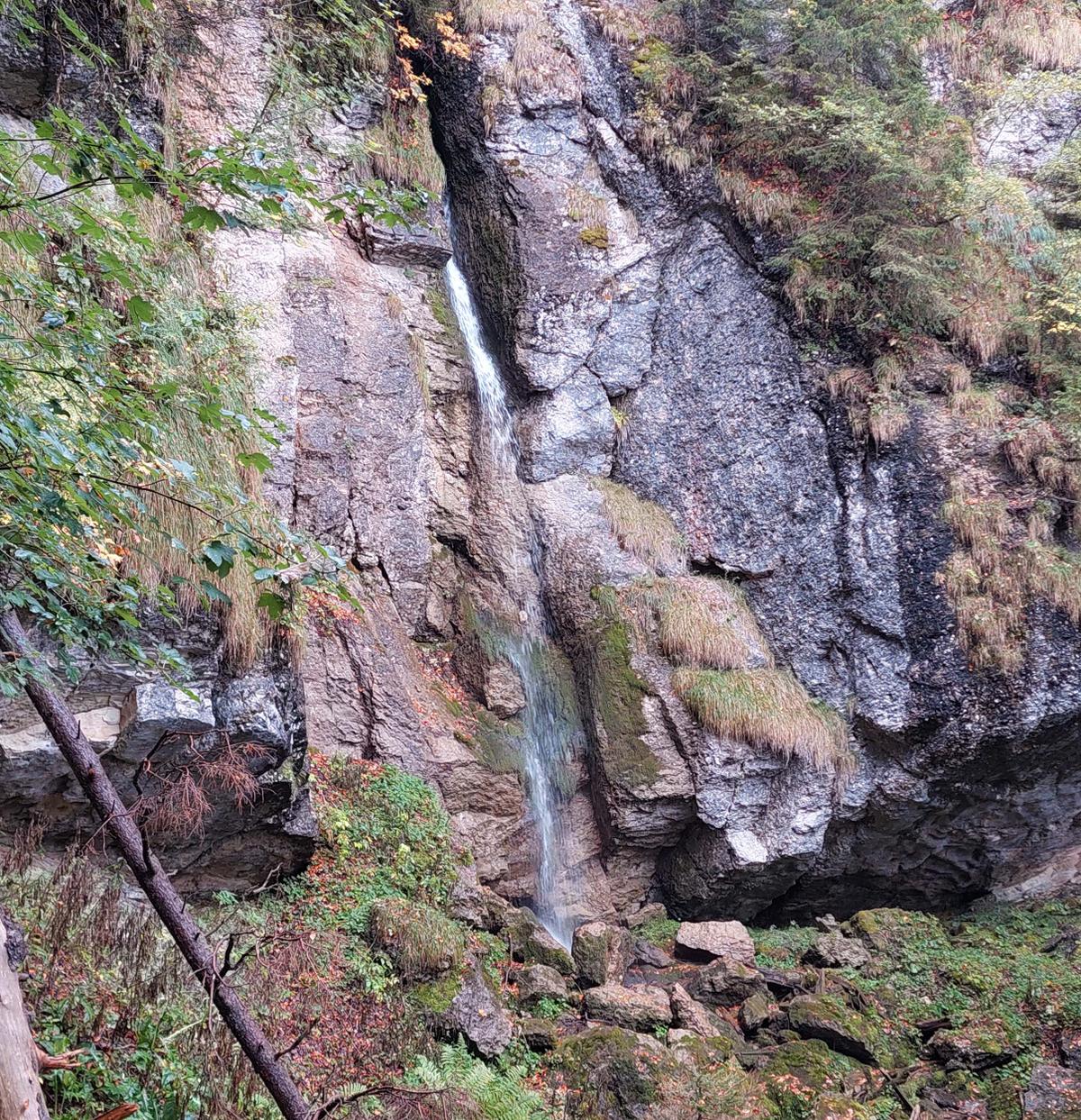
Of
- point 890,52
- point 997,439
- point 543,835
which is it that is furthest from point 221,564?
point 890,52

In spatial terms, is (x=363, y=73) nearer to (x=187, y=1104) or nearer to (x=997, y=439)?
(x=997, y=439)

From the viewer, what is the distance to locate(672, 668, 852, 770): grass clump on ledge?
361 inches

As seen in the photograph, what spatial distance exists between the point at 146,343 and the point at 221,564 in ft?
13.2

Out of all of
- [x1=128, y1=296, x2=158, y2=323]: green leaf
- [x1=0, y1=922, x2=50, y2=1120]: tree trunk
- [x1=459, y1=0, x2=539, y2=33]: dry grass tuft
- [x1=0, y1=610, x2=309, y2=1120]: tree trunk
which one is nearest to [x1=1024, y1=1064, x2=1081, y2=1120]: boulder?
[x1=0, y1=610, x2=309, y2=1120]: tree trunk

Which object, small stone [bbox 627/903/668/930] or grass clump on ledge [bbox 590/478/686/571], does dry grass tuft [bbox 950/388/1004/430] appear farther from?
small stone [bbox 627/903/668/930]

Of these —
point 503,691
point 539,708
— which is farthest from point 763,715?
point 503,691

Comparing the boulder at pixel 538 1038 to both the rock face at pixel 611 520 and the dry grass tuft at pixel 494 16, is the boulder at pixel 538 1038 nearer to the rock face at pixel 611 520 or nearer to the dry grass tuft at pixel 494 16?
the rock face at pixel 611 520

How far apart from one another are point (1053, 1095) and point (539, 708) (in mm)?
5477

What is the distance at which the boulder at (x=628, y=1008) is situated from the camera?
22.5 feet

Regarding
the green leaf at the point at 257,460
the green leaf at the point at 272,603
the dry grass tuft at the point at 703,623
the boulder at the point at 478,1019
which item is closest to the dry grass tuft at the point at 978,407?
the dry grass tuft at the point at 703,623

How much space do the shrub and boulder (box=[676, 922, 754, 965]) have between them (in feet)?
8.95

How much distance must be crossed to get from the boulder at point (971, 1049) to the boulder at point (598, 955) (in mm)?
2679

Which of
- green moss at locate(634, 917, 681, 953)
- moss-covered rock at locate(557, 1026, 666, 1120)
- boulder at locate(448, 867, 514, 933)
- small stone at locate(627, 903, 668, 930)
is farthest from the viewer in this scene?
small stone at locate(627, 903, 668, 930)

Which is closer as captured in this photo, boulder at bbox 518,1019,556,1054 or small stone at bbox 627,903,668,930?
boulder at bbox 518,1019,556,1054
